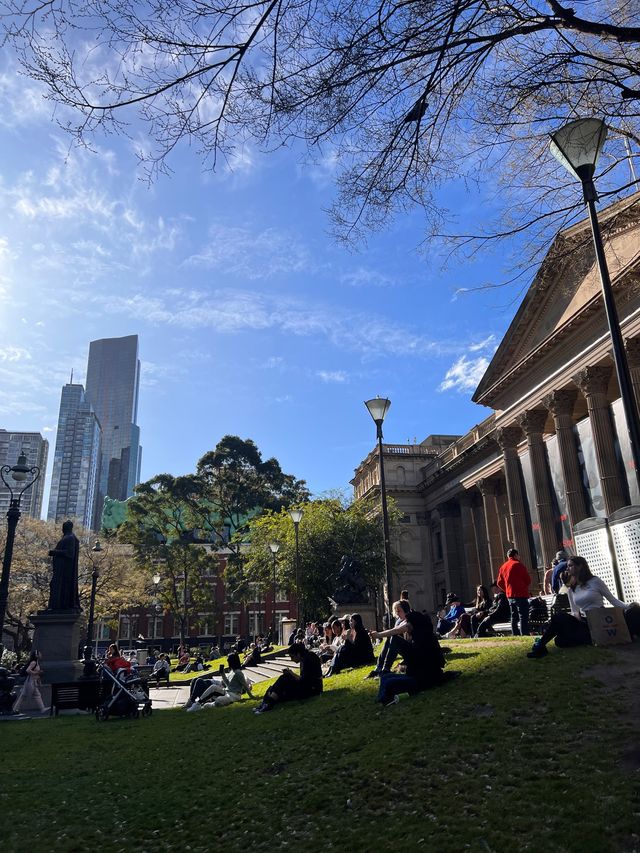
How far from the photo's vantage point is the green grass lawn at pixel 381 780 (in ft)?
14.1

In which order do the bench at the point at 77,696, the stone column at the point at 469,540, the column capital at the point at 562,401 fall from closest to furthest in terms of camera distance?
the bench at the point at 77,696 < the column capital at the point at 562,401 < the stone column at the point at 469,540

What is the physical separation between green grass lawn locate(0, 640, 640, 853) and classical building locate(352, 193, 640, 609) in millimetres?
13611

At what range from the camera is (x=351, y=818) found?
15.9ft

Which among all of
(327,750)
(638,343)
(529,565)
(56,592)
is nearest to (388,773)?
(327,750)

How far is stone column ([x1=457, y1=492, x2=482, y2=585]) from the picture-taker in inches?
1767

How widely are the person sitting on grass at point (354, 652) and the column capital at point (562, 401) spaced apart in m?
19.6

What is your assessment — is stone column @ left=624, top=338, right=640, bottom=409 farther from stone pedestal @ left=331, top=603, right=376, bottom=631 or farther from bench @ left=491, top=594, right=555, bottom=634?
stone pedestal @ left=331, top=603, right=376, bottom=631

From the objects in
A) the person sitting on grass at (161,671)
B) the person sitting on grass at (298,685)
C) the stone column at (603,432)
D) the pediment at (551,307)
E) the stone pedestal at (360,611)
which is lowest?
the person sitting on grass at (161,671)

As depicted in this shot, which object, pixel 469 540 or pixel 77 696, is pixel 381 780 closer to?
pixel 77 696

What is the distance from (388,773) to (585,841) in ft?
6.92

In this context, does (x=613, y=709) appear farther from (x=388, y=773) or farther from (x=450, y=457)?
(x=450, y=457)

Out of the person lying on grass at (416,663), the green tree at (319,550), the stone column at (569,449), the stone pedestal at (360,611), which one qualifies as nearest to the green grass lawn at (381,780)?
the person lying on grass at (416,663)

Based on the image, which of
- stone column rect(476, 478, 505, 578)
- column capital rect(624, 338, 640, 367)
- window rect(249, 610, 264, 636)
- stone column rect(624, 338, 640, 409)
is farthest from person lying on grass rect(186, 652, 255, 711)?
window rect(249, 610, 264, 636)

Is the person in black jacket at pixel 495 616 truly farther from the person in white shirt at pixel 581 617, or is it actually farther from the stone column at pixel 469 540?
the stone column at pixel 469 540
